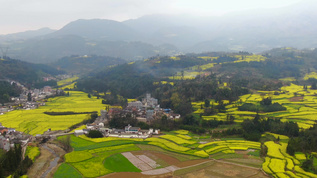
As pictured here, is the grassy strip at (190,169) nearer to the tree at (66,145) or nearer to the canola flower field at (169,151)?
the canola flower field at (169,151)

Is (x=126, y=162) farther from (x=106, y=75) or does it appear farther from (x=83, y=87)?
(x=106, y=75)

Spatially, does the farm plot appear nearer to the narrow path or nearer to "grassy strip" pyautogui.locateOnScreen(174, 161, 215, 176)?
"grassy strip" pyautogui.locateOnScreen(174, 161, 215, 176)

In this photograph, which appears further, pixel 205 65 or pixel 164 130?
pixel 205 65

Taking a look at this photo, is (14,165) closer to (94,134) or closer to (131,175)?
(131,175)

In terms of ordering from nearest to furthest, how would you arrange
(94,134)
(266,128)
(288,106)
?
(94,134)
(266,128)
(288,106)

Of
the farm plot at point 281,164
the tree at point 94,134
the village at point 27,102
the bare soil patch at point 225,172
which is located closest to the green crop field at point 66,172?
the tree at point 94,134

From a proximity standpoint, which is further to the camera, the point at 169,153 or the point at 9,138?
the point at 9,138

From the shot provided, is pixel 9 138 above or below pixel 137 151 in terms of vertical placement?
above

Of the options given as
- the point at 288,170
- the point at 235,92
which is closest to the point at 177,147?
the point at 288,170

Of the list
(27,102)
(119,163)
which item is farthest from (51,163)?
(27,102)
